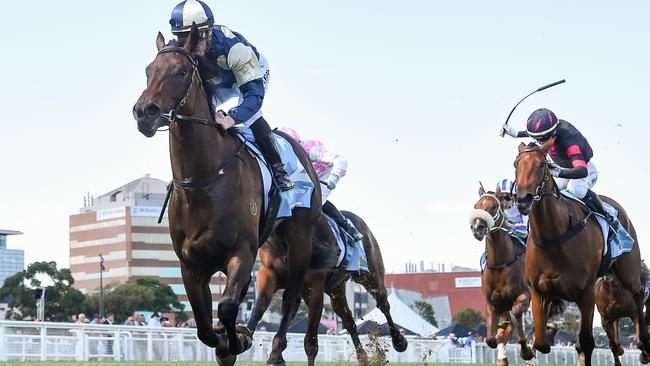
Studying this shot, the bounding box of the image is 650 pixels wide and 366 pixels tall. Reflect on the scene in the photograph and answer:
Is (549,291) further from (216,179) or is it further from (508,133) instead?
(216,179)

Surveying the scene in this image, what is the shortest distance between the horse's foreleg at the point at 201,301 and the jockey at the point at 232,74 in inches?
48.6

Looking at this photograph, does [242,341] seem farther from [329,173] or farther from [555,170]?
[329,173]

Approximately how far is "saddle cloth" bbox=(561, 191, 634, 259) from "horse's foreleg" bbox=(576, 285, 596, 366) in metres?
0.92

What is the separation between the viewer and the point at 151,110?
28.8 feet

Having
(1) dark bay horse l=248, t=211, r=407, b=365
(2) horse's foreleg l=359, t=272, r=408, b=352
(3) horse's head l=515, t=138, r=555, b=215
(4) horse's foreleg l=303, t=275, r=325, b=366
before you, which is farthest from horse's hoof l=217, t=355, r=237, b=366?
(2) horse's foreleg l=359, t=272, r=408, b=352

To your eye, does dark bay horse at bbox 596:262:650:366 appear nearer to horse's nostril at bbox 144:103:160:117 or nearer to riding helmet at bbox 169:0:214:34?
riding helmet at bbox 169:0:214:34

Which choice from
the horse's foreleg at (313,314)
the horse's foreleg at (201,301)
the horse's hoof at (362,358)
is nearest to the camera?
the horse's foreleg at (201,301)

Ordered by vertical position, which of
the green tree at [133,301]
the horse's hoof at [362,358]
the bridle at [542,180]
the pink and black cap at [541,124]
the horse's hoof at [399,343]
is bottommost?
the horse's hoof at [362,358]

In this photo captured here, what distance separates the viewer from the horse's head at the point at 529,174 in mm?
12477

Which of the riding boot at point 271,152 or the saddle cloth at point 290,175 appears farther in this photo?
the riding boot at point 271,152

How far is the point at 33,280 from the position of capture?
318 ft

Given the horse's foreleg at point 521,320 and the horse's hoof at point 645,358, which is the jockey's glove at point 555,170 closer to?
the horse's hoof at point 645,358

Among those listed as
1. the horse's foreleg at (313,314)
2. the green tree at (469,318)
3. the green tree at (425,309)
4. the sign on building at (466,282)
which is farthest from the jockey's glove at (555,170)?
the sign on building at (466,282)

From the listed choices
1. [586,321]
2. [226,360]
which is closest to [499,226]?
[586,321]
